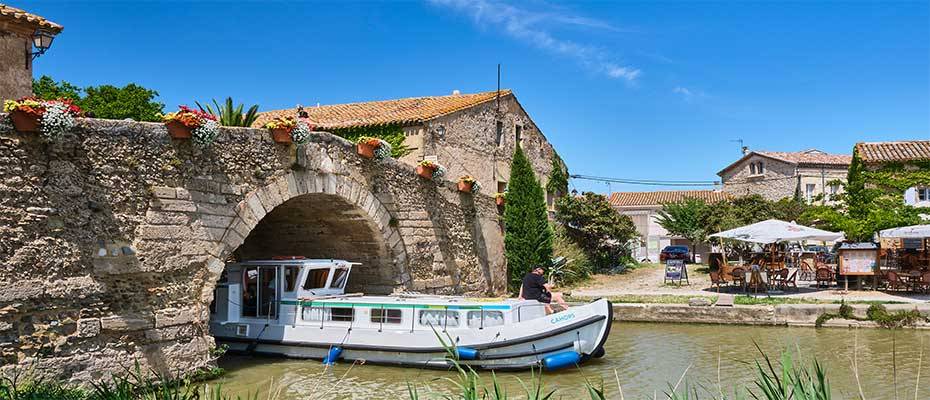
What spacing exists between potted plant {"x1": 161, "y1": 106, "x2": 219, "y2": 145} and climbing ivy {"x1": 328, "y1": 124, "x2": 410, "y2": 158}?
336 inches

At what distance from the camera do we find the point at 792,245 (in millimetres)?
28844

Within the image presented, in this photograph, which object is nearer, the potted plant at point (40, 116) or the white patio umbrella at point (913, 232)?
the potted plant at point (40, 116)

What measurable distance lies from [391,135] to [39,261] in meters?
11.1

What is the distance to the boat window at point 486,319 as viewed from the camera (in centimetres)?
1013

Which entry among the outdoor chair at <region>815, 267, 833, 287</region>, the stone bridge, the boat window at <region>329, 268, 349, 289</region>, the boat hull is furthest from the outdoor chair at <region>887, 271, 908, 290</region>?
the boat window at <region>329, 268, 349, 289</region>

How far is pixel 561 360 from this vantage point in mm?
9633

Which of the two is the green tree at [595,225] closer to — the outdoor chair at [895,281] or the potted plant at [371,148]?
the outdoor chair at [895,281]

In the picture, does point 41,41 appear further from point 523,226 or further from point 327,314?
point 523,226

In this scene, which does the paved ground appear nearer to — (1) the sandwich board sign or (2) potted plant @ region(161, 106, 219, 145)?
(1) the sandwich board sign

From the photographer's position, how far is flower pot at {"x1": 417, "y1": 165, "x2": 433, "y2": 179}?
13570mm

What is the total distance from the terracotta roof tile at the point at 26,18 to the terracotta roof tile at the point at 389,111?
5608 mm

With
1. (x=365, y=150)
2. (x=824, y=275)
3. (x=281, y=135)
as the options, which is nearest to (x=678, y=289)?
(x=824, y=275)

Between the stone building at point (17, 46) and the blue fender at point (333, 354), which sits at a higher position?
the stone building at point (17, 46)

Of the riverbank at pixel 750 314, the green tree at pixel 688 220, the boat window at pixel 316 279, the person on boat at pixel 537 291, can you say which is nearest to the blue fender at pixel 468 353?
the person on boat at pixel 537 291
